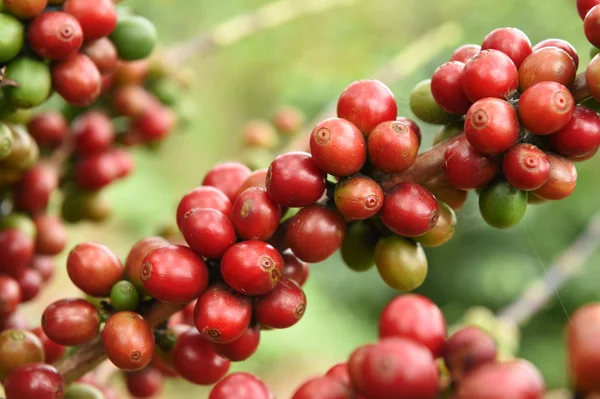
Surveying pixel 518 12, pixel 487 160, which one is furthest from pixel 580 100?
pixel 518 12

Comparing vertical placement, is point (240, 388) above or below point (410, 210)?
below

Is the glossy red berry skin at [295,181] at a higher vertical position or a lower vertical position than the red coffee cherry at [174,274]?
higher

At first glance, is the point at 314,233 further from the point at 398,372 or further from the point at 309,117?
the point at 309,117

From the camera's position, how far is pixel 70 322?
1.76 ft

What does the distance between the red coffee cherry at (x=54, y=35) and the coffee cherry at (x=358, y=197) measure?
12.0 inches

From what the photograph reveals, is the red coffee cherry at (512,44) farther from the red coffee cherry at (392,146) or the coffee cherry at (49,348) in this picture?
the coffee cherry at (49,348)

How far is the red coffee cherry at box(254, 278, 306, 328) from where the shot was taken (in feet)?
1.66

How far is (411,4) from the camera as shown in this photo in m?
2.76

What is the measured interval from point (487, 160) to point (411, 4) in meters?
2.44

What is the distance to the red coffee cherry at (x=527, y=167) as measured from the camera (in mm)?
464

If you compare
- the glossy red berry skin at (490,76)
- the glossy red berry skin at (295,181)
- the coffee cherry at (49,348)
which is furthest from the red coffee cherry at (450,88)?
the coffee cherry at (49,348)

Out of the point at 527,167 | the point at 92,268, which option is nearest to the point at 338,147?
the point at 527,167

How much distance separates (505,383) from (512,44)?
0.33m

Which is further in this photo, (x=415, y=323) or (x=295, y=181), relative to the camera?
(x=295, y=181)
